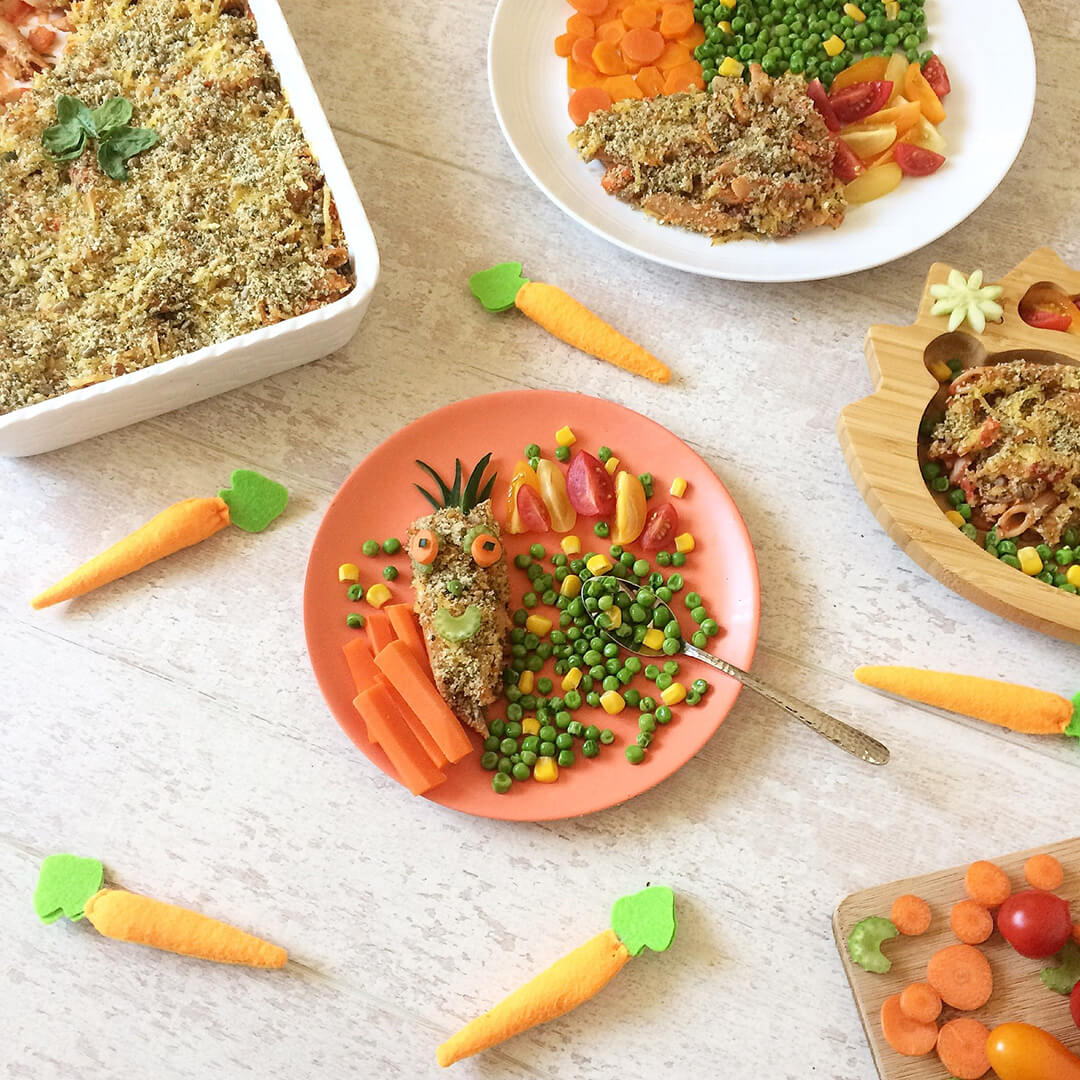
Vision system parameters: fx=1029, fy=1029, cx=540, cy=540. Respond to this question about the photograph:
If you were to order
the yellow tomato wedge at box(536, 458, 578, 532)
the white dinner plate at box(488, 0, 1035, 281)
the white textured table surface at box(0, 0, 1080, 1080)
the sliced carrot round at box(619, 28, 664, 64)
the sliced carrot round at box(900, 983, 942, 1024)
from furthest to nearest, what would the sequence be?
1. the sliced carrot round at box(619, 28, 664, 64)
2. the white dinner plate at box(488, 0, 1035, 281)
3. the yellow tomato wedge at box(536, 458, 578, 532)
4. the white textured table surface at box(0, 0, 1080, 1080)
5. the sliced carrot round at box(900, 983, 942, 1024)

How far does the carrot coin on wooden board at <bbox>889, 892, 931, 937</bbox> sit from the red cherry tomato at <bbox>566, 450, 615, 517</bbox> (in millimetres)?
1043

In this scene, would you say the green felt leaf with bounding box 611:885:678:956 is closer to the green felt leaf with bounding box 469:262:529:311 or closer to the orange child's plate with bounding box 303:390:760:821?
the orange child's plate with bounding box 303:390:760:821

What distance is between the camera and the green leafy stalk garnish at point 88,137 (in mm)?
2332

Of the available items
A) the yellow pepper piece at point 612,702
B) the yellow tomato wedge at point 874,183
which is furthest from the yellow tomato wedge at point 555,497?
the yellow tomato wedge at point 874,183

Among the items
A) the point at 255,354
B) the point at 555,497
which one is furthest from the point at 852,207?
the point at 255,354

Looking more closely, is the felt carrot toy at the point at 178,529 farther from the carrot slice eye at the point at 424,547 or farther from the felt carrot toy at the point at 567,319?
the felt carrot toy at the point at 567,319

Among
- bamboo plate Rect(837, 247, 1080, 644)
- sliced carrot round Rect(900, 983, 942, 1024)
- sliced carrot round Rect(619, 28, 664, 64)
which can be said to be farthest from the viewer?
sliced carrot round Rect(619, 28, 664, 64)

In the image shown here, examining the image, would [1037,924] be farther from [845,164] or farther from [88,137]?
[88,137]

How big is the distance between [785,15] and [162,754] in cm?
239

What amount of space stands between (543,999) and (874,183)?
2049 mm

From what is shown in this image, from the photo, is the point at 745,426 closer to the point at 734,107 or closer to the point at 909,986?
the point at 734,107

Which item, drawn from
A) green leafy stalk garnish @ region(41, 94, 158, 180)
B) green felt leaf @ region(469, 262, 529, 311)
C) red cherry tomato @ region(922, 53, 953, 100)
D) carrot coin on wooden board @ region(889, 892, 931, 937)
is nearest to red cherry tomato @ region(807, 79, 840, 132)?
red cherry tomato @ region(922, 53, 953, 100)

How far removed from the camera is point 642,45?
103 inches

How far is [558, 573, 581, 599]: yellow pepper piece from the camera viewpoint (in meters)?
2.31
